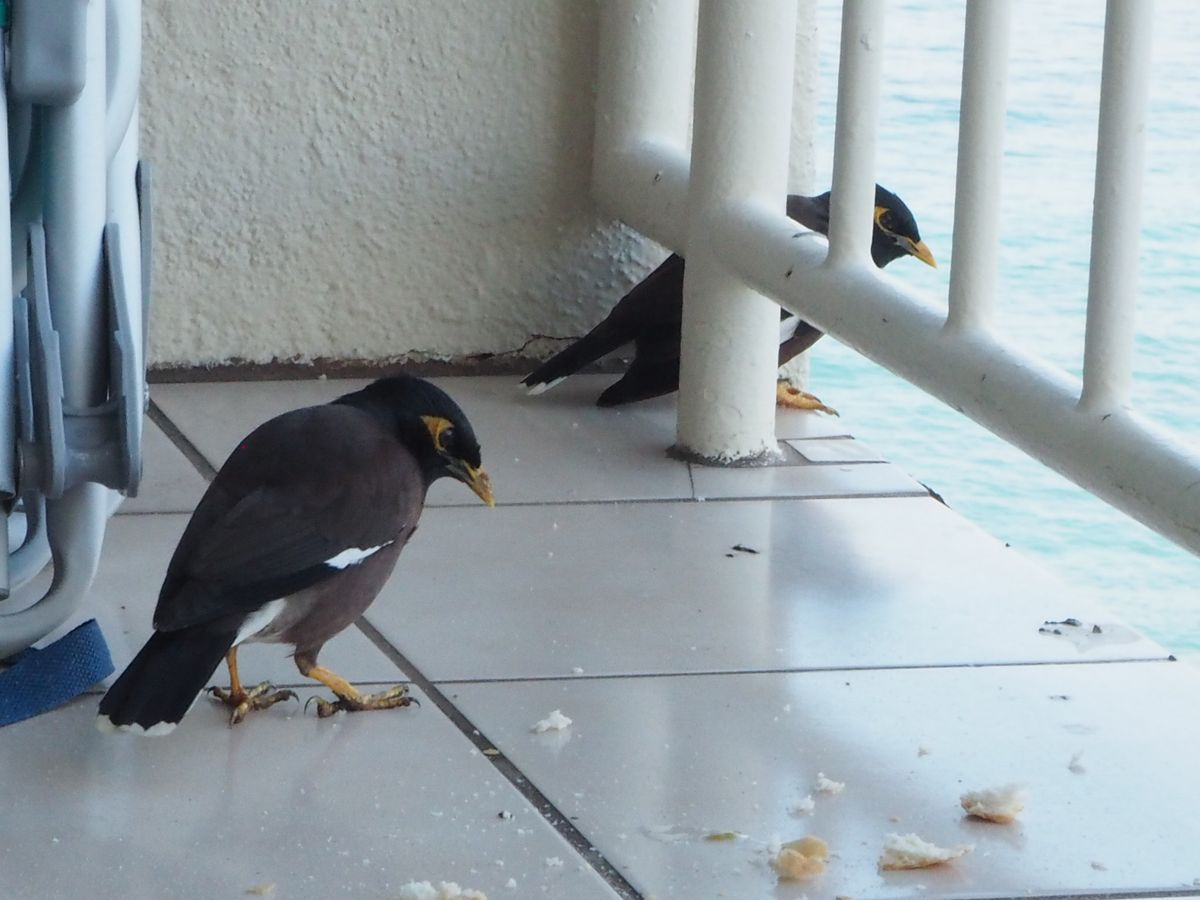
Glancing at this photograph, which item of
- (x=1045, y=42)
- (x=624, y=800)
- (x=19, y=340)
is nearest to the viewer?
(x=624, y=800)

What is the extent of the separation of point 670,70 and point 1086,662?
66.4 inches

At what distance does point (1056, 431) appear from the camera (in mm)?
2371

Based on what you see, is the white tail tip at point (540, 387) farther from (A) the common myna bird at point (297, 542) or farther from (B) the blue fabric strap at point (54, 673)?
(B) the blue fabric strap at point (54, 673)

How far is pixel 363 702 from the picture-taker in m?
2.23

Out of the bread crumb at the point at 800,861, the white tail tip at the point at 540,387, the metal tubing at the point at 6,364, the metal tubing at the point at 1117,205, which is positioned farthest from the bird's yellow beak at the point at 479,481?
the white tail tip at the point at 540,387

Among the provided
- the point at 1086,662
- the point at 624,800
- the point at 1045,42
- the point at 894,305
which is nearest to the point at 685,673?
the point at 624,800

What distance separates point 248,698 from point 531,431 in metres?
1.29

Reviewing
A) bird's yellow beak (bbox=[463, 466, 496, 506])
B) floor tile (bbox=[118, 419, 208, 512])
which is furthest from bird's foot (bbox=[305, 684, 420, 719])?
floor tile (bbox=[118, 419, 208, 512])

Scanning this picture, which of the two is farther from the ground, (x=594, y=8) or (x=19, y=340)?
(x=594, y=8)

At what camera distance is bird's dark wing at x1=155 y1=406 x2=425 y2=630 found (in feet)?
6.71

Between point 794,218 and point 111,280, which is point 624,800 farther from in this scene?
point 794,218

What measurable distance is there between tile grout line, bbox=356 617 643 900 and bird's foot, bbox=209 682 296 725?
0.17 metres

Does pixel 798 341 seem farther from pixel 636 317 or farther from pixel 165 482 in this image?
pixel 165 482

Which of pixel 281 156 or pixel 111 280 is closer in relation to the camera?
pixel 111 280
